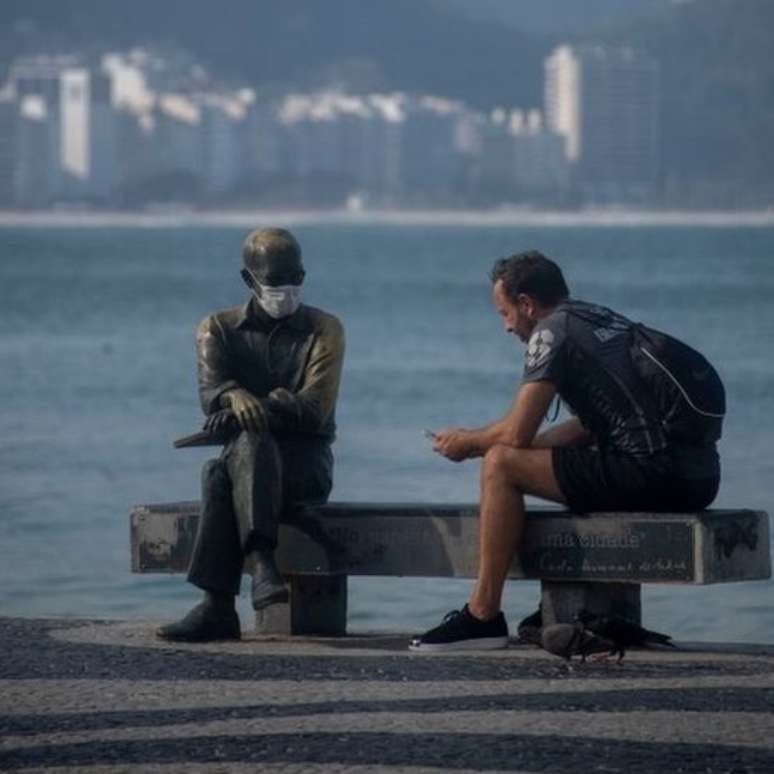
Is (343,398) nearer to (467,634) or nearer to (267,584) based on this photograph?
(267,584)

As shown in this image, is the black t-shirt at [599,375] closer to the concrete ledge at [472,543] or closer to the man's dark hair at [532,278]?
the man's dark hair at [532,278]

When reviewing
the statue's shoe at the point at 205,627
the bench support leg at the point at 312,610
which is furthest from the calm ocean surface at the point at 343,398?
the statue's shoe at the point at 205,627

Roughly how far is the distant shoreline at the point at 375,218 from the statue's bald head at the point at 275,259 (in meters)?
173

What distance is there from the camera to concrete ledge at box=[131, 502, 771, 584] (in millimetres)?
8023

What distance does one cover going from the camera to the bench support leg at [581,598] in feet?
27.0

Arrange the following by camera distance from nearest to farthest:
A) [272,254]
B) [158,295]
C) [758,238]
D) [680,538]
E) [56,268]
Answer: [680,538], [272,254], [158,295], [56,268], [758,238]

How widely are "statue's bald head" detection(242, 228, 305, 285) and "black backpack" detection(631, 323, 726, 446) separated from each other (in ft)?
3.52

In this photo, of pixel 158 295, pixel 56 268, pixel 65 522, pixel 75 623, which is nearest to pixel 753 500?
pixel 65 522

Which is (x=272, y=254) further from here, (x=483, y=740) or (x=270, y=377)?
(x=483, y=740)

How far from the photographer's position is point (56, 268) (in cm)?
9781

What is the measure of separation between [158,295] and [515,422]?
214 feet

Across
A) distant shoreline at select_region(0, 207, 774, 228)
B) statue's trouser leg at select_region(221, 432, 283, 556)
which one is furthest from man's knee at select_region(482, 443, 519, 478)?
distant shoreline at select_region(0, 207, 774, 228)

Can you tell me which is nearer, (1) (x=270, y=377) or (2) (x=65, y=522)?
(1) (x=270, y=377)

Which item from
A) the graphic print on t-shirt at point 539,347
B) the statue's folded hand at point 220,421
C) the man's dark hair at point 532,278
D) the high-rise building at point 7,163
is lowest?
the statue's folded hand at point 220,421
